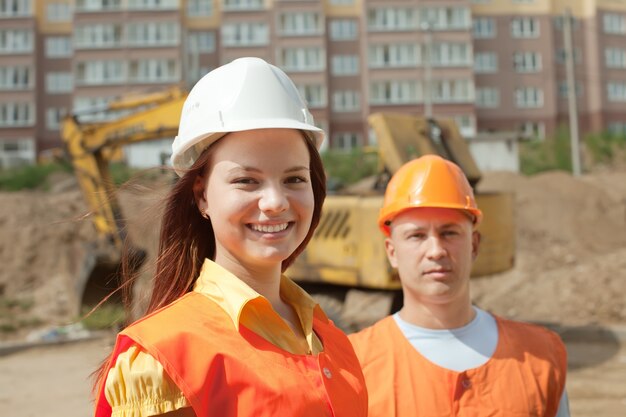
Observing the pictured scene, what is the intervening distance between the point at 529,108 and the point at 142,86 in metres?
24.4

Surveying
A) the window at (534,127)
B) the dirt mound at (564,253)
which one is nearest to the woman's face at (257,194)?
the dirt mound at (564,253)

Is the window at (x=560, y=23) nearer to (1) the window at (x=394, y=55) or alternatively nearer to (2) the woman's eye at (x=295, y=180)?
(1) the window at (x=394, y=55)

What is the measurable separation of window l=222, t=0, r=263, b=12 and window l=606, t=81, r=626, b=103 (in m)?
23.2

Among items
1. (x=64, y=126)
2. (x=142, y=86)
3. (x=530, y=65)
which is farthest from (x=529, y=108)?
(x=64, y=126)

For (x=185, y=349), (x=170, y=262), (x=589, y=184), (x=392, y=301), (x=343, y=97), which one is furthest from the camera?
(x=343, y=97)

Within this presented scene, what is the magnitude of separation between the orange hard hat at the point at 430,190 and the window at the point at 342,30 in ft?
149

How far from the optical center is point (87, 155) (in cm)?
1230

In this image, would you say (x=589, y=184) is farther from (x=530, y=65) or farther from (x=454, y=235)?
(x=530, y=65)

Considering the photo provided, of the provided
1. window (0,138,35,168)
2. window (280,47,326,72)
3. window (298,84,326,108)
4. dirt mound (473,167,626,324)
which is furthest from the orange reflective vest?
window (0,138,35,168)

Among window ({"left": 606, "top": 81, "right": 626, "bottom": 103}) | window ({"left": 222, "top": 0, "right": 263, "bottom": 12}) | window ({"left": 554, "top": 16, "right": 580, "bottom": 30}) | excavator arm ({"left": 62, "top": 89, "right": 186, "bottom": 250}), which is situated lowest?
excavator arm ({"left": 62, "top": 89, "right": 186, "bottom": 250})

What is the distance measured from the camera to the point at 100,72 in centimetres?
4622

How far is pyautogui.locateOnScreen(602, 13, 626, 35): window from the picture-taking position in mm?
49156

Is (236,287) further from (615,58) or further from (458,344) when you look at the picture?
(615,58)

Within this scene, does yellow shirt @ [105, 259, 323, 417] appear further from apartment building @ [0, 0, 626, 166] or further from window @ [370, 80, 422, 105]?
window @ [370, 80, 422, 105]
